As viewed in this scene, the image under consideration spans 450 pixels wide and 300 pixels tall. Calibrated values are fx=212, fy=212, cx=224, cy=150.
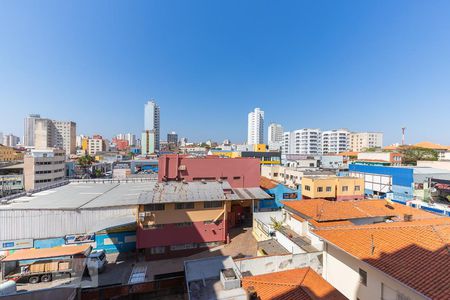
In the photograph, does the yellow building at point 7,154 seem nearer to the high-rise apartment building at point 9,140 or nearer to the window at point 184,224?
the window at point 184,224

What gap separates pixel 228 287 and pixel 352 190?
3016 centimetres

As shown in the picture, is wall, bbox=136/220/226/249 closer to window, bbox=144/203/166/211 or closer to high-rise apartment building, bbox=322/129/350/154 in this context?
window, bbox=144/203/166/211

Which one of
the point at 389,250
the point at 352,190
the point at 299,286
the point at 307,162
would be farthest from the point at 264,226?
the point at 307,162

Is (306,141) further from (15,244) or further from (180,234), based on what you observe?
(15,244)

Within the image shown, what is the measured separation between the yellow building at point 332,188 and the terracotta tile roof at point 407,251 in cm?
1939

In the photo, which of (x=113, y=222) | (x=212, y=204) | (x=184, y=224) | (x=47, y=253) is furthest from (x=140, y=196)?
(x=47, y=253)

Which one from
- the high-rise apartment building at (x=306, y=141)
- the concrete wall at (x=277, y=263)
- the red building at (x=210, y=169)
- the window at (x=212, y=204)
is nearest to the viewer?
the concrete wall at (x=277, y=263)

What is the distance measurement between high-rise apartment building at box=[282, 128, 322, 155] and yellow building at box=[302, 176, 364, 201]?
64.6 metres

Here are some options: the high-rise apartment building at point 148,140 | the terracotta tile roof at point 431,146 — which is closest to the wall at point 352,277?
the terracotta tile roof at point 431,146

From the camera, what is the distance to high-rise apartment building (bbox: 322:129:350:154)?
326 ft

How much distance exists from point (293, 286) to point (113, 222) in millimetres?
16319

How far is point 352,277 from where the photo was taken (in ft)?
32.8

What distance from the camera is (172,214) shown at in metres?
19.2

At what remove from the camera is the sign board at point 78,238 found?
18995mm
